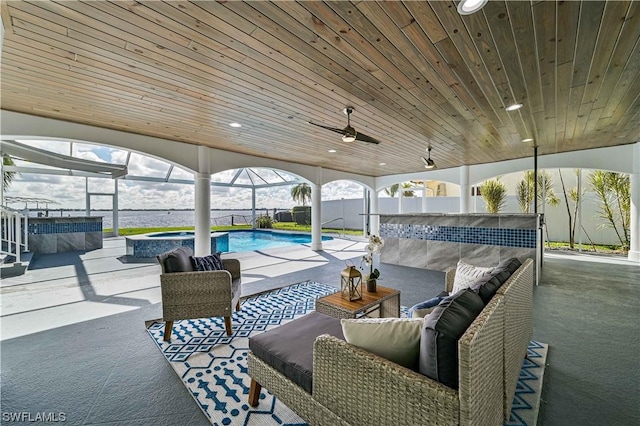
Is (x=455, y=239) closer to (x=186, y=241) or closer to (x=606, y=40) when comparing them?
(x=606, y=40)

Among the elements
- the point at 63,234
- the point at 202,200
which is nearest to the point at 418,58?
the point at 202,200

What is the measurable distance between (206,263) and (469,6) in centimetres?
317

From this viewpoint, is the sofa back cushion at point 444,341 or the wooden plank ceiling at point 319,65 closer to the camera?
the sofa back cushion at point 444,341

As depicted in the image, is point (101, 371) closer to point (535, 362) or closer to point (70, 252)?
point (535, 362)

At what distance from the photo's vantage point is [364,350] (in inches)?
49.9

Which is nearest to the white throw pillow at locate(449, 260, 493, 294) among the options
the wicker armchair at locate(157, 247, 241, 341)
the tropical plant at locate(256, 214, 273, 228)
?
the wicker armchair at locate(157, 247, 241, 341)

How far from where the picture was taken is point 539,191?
831 cm

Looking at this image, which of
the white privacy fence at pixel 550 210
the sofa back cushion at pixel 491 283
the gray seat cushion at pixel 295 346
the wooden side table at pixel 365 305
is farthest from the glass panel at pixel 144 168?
the sofa back cushion at pixel 491 283

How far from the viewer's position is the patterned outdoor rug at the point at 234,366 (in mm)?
1710

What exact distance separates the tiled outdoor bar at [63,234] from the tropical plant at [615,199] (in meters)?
13.8

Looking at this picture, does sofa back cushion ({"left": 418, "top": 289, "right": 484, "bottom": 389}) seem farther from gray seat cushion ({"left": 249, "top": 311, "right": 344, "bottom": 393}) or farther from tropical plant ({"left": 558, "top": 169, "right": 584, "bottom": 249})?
tropical plant ({"left": 558, "top": 169, "right": 584, "bottom": 249})

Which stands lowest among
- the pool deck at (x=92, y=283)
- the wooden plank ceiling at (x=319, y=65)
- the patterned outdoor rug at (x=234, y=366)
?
the patterned outdoor rug at (x=234, y=366)

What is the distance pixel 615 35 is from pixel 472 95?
3.96 ft

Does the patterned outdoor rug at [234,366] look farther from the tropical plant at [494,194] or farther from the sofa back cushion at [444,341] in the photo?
the tropical plant at [494,194]
